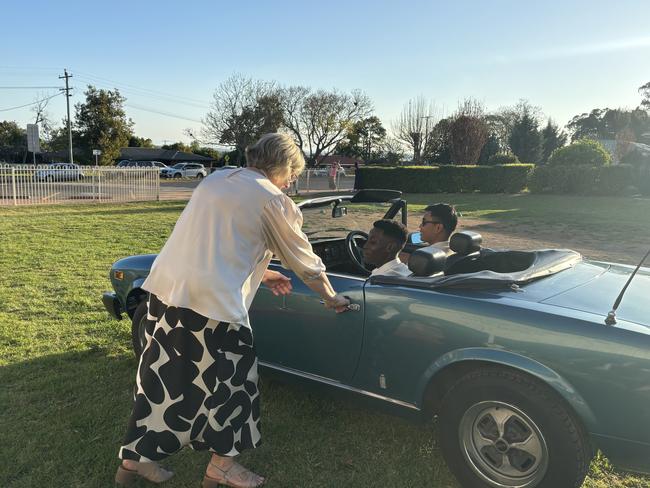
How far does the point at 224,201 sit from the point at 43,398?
2.44 meters

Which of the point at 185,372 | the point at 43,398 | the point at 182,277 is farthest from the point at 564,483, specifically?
the point at 43,398

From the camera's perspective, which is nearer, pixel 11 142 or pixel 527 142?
pixel 527 142

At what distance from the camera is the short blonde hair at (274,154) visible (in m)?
2.26

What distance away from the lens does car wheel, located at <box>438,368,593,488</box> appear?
216 centimetres

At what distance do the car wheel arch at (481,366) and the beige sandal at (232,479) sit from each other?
958mm

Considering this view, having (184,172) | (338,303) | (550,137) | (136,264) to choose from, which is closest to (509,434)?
(338,303)

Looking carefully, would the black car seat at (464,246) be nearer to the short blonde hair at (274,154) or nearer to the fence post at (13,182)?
the short blonde hair at (274,154)

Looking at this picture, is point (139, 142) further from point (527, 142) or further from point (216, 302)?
point (216, 302)

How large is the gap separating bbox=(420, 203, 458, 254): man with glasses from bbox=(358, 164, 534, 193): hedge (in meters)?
21.1

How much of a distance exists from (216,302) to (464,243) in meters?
1.69

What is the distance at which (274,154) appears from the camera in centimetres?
225

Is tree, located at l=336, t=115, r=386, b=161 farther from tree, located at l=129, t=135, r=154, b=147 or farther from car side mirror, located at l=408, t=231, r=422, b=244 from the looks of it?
car side mirror, located at l=408, t=231, r=422, b=244

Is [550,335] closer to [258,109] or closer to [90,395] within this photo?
[90,395]

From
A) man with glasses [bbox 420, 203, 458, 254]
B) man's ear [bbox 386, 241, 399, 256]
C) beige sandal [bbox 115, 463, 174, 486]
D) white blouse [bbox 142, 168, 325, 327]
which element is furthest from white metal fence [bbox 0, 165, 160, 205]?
white blouse [bbox 142, 168, 325, 327]
